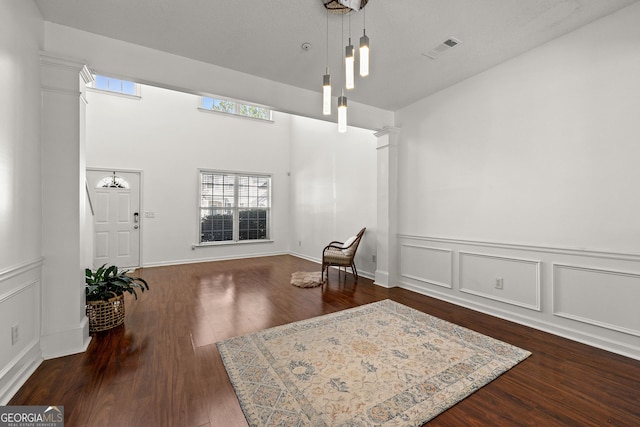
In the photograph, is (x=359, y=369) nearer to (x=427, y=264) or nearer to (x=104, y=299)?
(x=427, y=264)

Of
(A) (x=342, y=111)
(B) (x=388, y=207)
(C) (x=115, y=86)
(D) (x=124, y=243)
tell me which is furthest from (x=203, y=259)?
(A) (x=342, y=111)

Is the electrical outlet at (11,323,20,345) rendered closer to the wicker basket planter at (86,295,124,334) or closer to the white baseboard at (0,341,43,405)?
the white baseboard at (0,341,43,405)

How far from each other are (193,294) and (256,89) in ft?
9.84

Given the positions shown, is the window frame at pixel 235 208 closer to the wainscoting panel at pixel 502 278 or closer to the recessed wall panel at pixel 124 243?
the recessed wall panel at pixel 124 243

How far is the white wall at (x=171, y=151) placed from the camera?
562cm

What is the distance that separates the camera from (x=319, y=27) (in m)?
2.47

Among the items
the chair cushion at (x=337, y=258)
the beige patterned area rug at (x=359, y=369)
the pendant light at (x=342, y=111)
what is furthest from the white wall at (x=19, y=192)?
the chair cushion at (x=337, y=258)

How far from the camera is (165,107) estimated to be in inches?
242

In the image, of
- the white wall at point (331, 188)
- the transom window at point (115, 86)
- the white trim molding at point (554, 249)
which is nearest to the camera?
the white trim molding at point (554, 249)

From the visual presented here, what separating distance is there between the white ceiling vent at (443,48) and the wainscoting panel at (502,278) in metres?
2.37

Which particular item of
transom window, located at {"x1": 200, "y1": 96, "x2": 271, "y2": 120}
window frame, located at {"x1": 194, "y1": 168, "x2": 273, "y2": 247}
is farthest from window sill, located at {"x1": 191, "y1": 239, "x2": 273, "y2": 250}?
transom window, located at {"x1": 200, "y1": 96, "x2": 271, "y2": 120}

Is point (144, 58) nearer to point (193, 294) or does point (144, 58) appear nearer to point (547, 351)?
point (193, 294)

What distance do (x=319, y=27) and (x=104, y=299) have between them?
132 inches

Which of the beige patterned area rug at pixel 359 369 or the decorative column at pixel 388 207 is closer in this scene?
the beige patterned area rug at pixel 359 369
